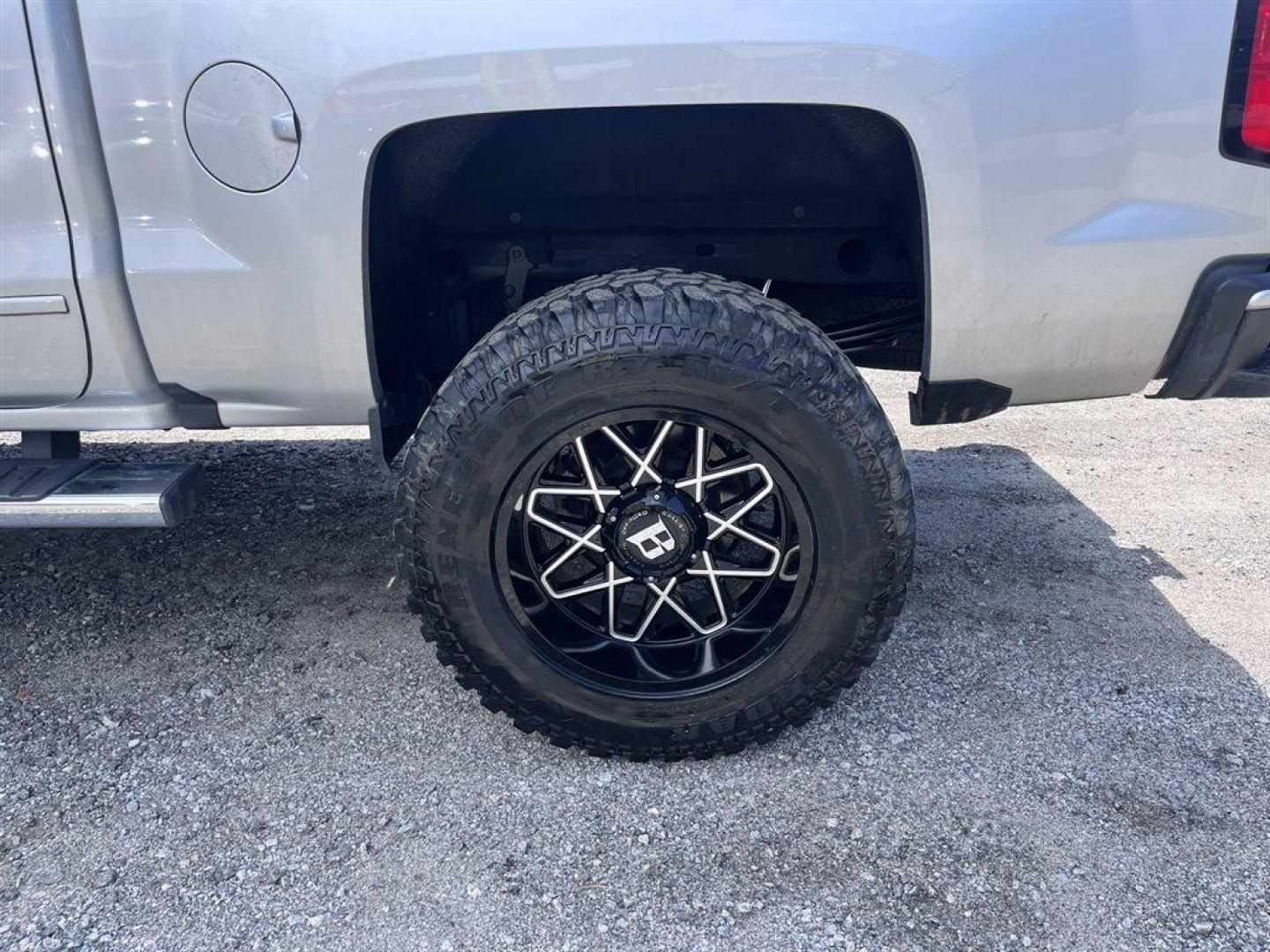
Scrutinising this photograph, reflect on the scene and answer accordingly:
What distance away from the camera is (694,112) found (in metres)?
2.48

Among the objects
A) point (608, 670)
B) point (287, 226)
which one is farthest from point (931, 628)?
point (287, 226)

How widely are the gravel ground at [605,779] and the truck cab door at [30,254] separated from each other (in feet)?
2.98

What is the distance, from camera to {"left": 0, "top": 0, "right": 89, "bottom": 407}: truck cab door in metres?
2.09

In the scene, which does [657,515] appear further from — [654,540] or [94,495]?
[94,495]

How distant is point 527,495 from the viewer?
2283 millimetres

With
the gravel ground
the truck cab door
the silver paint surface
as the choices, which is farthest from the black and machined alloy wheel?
the truck cab door

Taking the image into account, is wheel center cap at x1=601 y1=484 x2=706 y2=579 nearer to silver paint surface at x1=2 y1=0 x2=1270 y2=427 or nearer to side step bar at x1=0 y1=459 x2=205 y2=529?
silver paint surface at x1=2 y1=0 x2=1270 y2=427

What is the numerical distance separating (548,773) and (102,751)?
1.10 meters

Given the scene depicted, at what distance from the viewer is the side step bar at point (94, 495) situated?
234 centimetres

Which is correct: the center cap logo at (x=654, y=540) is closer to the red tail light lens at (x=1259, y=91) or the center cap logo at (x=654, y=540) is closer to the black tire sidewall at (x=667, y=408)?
the black tire sidewall at (x=667, y=408)

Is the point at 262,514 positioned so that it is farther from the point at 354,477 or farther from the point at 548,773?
the point at 548,773

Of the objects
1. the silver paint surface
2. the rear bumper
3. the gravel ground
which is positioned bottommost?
the gravel ground

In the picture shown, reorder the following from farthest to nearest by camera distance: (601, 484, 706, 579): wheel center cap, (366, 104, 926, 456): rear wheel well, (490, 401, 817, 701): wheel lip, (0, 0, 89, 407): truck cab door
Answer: (366, 104, 926, 456): rear wheel well < (601, 484, 706, 579): wheel center cap < (490, 401, 817, 701): wheel lip < (0, 0, 89, 407): truck cab door

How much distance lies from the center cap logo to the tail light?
55.8 inches
